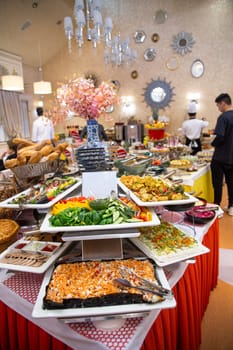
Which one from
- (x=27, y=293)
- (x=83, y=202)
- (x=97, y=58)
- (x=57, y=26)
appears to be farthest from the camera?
(x=97, y=58)

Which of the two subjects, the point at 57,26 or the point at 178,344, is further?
the point at 57,26

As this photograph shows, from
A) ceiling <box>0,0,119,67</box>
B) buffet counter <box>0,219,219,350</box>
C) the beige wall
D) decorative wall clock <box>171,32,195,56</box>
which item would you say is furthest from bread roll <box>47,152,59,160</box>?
decorative wall clock <box>171,32,195,56</box>

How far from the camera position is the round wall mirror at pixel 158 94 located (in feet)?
27.4

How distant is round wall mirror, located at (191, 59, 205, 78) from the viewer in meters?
7.88

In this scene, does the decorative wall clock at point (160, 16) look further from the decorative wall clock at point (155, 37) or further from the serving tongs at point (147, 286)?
the serving tongs at point (147, 286)

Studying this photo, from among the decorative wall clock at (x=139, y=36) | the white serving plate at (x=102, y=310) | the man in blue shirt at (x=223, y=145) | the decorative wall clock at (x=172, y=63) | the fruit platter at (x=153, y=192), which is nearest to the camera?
the white serving plate at (x=102, y=310)

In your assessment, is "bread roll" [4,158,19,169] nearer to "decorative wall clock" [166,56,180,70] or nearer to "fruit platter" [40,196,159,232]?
"fruit platter" [40,196,159,232]

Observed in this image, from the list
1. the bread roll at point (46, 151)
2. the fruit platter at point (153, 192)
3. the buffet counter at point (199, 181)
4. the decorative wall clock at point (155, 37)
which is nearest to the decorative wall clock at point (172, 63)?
the decorative wall clock at point (155, 37)

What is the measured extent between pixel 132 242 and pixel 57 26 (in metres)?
7.97

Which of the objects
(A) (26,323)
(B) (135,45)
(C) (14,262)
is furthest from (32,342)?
(B) (135,45)

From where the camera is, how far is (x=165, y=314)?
1.03 metres

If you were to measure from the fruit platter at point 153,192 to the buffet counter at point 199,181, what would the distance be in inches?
44.3

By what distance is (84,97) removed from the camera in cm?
236

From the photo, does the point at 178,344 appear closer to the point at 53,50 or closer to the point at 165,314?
the point at 165,314
